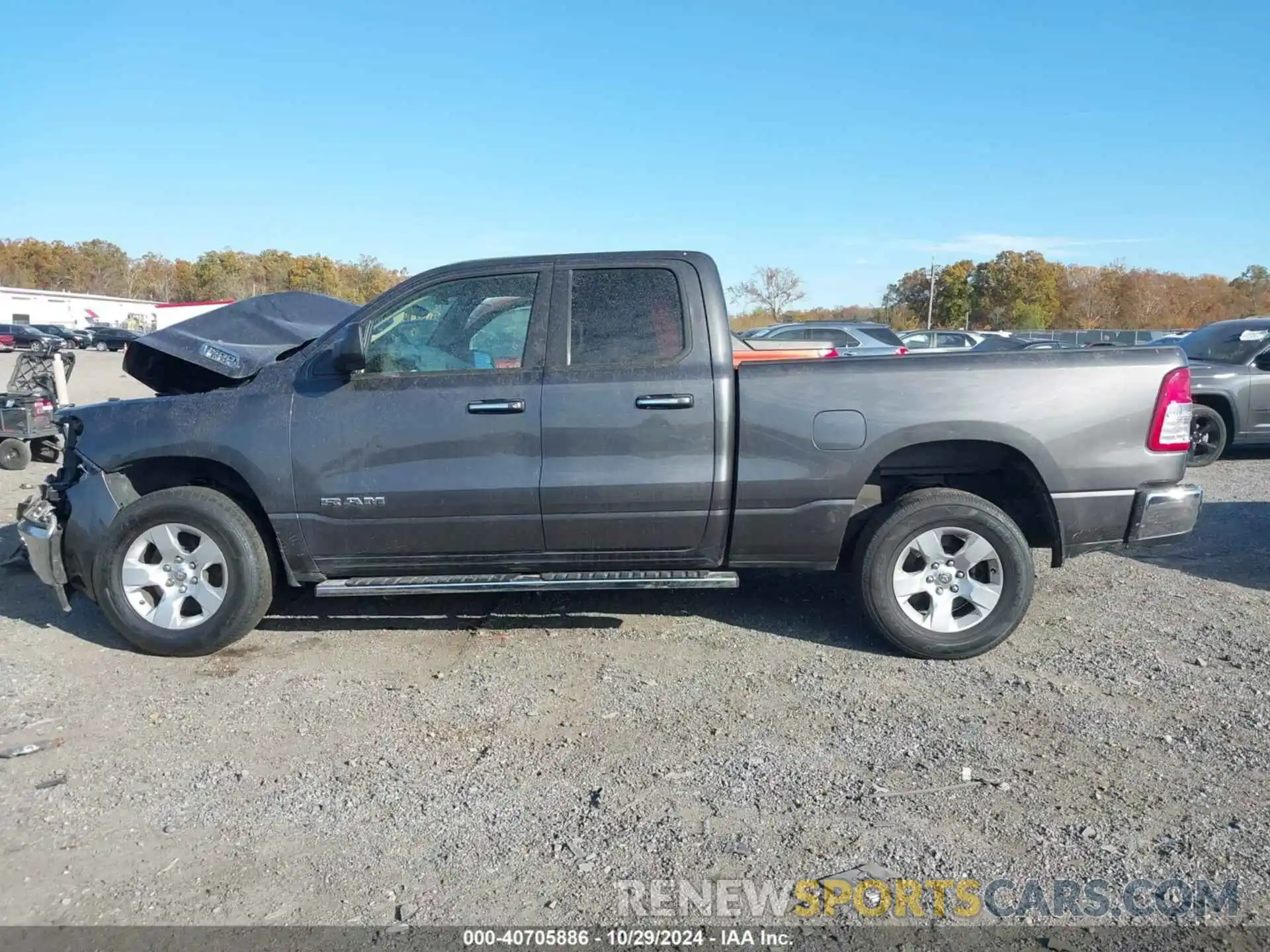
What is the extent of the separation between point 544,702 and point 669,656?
79 centimetres

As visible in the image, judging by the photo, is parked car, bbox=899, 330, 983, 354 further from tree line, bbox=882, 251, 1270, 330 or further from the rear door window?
tree line, bbox=882, 251, 1270, 330

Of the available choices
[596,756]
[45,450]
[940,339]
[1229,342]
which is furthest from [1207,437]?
[940,339]

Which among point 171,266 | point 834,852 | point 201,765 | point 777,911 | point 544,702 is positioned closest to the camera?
point 777,911

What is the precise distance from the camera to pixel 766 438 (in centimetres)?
447

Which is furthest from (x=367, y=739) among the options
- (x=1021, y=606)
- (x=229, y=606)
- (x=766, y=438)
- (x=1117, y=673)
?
(x=1117, y=673)

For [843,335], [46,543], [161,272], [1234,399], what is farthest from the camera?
[161,272]

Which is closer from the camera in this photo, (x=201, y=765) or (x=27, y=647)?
(x=201, y=765)

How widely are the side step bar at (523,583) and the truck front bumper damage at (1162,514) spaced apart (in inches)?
79.3

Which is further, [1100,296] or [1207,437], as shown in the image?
[1100,296]

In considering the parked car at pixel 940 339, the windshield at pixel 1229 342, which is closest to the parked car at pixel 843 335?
the parked car at pixel 940 339

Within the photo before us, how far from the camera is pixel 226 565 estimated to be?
182 inches

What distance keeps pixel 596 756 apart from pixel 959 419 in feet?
7.71

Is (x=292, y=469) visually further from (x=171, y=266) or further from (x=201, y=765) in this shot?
(x=171, y=266)

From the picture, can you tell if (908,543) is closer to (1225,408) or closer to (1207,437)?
(1207,437)
